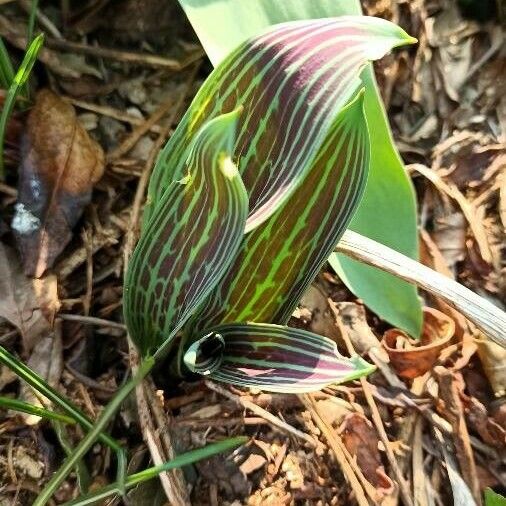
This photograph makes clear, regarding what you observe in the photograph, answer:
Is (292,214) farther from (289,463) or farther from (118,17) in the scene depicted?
(118,17)

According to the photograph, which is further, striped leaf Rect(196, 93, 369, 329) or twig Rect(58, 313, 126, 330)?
twig Rect(58, 313, 126, 330)

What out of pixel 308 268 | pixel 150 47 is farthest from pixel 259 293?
pixel 150 47

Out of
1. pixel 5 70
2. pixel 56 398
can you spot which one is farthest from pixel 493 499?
pixel 5 70

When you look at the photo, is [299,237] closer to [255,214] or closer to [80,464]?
[255,214]

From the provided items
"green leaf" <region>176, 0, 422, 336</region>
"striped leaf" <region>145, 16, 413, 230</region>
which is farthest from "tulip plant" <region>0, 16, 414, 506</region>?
"green leaf" <region>176, 0, 422, 336</region>

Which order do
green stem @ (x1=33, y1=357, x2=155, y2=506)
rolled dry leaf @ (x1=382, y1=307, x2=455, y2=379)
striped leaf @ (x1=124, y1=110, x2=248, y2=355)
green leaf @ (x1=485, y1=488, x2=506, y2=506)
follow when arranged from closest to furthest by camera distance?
striped leaf @ (x1=124, y1=110, x2=248, y2=355) → green stem @ (x1=33, y1=357, x2=155, y2=506) → green leaf @ (x1=485, y1=488, x2=506, y2=506) → rolled dry leaf @ (x1=382, y1=307, x2=455, y2=379)

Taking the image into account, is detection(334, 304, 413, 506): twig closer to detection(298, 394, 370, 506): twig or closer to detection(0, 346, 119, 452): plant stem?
detection(298, 394, 370, 506): twig

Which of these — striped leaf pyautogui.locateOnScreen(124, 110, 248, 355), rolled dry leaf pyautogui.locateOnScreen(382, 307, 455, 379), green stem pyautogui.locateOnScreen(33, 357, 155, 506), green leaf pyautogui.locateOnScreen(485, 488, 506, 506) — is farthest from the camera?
rolled dry leaf pyautogui.locateOnScreen(382, 307, 455, 379)

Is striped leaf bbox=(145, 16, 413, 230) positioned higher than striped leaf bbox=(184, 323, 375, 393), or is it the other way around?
striped leaf bbox=(145, 16, 413, 230)
